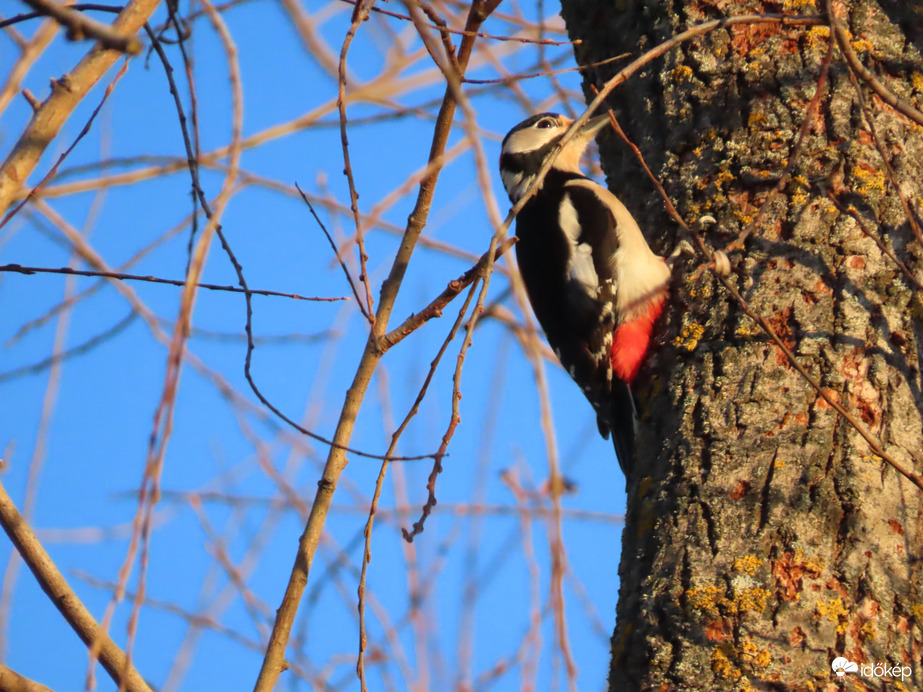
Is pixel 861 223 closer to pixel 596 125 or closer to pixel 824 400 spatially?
pixel 824 400

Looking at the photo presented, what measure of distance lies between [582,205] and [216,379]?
151 cm

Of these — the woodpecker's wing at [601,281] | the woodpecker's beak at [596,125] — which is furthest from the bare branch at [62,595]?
the woodpecker's beak at [596,125]

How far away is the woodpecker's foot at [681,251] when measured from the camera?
9.45 ft

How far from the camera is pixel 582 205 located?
3.53 m

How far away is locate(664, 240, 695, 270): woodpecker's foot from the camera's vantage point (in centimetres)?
288

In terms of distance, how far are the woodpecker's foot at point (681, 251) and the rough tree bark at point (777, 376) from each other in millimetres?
63

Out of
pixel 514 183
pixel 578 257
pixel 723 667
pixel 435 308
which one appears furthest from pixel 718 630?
pixel 514 183

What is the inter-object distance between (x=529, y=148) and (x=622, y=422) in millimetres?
1907

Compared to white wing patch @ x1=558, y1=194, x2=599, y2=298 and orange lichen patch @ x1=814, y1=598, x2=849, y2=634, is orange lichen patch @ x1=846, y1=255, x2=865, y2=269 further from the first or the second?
white wing patch @ x1=558, y1=194, x2=599, y2=298

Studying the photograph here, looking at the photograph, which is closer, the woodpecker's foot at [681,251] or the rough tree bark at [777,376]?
the rough tree bark at [777,376]

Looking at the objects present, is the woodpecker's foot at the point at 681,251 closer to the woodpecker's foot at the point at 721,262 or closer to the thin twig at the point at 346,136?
the woodpecker's foot at the point at 721,262

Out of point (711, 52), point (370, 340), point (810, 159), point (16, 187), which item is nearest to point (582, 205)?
point (711, 52)

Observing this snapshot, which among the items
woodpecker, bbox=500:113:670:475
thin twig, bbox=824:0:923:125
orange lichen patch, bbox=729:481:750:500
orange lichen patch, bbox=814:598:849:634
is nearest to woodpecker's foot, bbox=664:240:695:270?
woodpecker, bbox=500:113:670:475

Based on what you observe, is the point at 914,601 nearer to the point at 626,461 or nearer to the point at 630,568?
the point at 630,568
